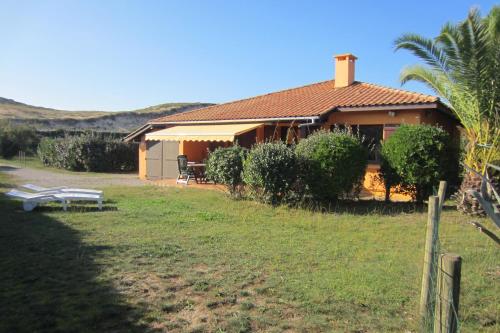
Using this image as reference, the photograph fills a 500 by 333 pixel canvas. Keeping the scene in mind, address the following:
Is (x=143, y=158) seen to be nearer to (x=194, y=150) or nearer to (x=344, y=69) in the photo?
(x=194, y=150)

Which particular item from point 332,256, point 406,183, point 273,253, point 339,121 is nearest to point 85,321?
point 273,253

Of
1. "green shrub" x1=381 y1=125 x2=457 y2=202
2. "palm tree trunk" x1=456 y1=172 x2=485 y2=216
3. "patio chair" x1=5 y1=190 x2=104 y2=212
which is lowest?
"patio chair" x1=5 y1=190 x2=104 y2=212

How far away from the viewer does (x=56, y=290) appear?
6.57 meters

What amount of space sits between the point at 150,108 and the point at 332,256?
79.5 m

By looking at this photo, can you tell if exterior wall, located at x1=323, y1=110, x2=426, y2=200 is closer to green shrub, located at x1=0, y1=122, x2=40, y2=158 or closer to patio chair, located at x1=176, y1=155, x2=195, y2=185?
patio chair, located at x1=176, y1=155, x2=195, y2=185

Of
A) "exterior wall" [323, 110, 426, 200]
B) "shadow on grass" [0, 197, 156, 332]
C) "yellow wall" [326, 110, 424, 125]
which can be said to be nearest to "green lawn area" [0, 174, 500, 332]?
"shadow on grass" [0, 197, 156, 332]

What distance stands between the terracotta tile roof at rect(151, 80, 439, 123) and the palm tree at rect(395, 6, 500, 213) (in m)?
3.63

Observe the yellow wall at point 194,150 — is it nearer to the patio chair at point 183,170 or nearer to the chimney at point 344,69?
the patio chair at point 183,170

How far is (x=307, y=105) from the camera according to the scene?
74.2 ft

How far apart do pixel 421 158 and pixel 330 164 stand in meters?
3.15

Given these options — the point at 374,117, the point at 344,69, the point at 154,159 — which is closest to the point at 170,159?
the point at 154,159

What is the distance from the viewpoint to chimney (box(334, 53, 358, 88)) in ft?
82.0

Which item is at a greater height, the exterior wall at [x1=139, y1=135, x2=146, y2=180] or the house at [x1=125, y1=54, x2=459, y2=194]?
the house at [x1=125, y1=54, x2=459, y2=194]

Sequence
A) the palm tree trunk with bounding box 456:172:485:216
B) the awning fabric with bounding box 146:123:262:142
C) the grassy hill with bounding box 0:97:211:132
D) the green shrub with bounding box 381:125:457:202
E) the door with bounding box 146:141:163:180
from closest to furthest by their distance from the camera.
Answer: the palm tree trunk with bounding box 456:172:485:216, the green shrub with bounding box 381:125:457:202, the awning fabric with bounding box 146:123:262:142, the door with bounding box 146:141:163:180, the grassy hill with bounding box 0:97:211:132
